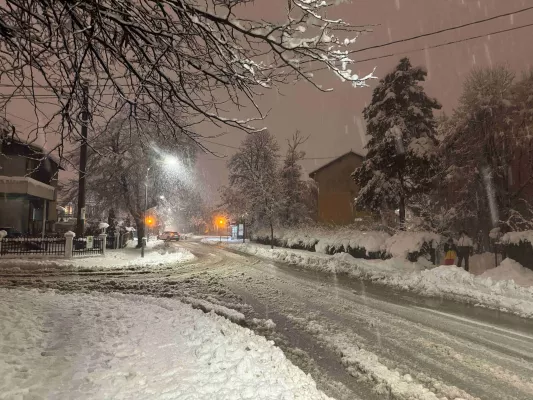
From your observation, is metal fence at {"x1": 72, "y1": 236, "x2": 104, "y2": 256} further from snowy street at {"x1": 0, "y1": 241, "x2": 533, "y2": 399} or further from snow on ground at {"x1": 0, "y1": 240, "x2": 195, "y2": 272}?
snowy street at {"x1": 0, "y1": 241, "x2": 533, "y2": 399}

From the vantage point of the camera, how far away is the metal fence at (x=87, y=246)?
21.6m

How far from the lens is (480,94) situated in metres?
19.6

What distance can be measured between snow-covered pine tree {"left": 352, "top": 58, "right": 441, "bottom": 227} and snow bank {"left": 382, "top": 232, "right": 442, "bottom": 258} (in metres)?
2.16

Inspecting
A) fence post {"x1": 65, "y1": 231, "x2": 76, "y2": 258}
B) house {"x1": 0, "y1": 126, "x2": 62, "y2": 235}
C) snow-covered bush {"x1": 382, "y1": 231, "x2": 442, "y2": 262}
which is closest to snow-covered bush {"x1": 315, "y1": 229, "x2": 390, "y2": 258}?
snow-covered bush {"x1": 382, "y1": 231, "x2": 442, "y2": 262}

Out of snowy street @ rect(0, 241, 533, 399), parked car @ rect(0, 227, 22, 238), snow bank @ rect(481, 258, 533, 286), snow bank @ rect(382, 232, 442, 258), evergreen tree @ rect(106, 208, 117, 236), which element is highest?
evergreen tree @ rect(106, 208, 117, 236)

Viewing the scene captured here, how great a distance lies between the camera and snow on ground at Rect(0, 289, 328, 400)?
13.1 feet

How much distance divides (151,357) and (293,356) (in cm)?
221

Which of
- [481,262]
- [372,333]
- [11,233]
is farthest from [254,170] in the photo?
[372,333]

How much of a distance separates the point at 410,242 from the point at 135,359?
1685cm

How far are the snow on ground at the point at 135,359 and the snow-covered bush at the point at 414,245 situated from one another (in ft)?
46.5

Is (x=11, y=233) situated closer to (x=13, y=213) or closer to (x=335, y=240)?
(x=13, y=213)

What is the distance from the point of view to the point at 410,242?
19.0 meters

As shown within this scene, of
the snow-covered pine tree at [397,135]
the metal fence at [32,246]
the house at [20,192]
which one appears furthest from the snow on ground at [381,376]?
the house at [20,192]

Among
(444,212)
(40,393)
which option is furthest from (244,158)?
(40,393)
